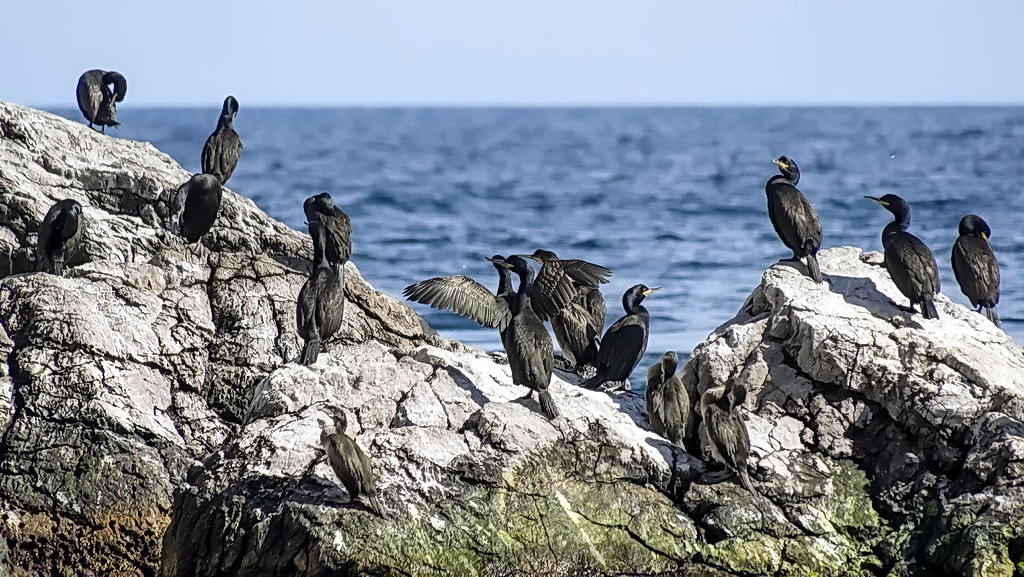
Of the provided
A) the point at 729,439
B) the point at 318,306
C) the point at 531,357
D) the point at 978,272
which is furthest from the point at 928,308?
the point at 318,306

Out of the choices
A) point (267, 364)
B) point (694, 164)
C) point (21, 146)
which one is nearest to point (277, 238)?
point (267, 364)

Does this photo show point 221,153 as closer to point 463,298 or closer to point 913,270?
point 463,298

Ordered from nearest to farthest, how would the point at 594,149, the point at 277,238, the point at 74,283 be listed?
the point at 74,283 → the point at 277,238 → the point at 594,149

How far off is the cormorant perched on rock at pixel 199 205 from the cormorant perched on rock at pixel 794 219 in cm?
363

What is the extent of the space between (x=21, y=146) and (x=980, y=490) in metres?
6.39

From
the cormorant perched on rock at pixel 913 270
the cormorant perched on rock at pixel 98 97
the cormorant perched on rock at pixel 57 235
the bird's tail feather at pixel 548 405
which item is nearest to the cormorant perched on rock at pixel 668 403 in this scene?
the bird's tail feather at pixel 548 405

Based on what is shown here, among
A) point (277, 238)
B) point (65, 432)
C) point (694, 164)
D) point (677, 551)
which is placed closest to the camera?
point (677, 551)

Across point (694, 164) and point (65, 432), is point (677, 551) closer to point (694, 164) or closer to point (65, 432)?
point (65, 432)

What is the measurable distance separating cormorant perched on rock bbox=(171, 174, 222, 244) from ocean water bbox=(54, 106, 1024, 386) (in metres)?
4.70

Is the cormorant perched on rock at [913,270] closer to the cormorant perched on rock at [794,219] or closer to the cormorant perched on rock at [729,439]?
the cormorant perched on rock at [794,219]

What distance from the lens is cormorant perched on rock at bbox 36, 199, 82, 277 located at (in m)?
8.33

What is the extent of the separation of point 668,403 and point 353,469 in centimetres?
178

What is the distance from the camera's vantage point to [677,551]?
6.94 meters

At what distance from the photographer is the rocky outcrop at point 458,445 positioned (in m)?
6.87
